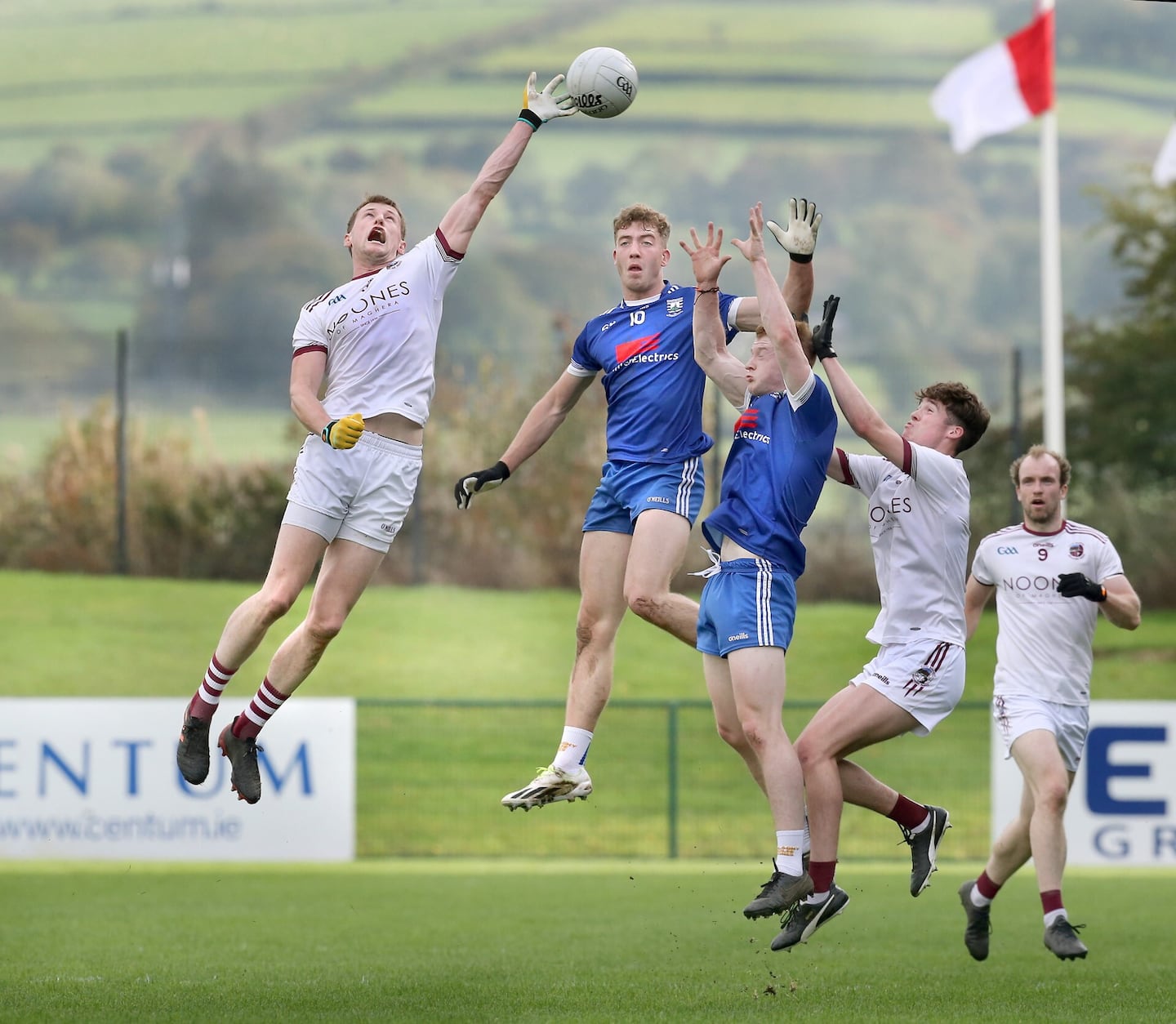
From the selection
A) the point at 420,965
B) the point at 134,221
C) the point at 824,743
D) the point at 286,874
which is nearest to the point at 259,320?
the point at 134,221

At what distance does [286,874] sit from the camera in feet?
54.7

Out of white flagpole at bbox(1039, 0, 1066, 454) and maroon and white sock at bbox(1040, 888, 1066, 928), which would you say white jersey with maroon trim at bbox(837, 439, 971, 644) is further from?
white flagpole at bbox(1039, 0, 1066, 454)

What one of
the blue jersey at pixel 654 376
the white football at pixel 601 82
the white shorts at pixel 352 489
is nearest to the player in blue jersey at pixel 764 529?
the blue jersey at pixel 654 376

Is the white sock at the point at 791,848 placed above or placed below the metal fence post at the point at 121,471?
below

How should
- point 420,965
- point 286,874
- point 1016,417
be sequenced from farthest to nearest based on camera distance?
point 1016,417 < point 286,874 < point 420,965

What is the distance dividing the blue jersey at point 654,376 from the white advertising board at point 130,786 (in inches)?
344

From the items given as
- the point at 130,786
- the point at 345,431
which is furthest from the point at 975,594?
the point at 130,786

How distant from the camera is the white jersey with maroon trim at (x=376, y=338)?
337 inches

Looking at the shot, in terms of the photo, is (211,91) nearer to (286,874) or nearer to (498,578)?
(498,578)

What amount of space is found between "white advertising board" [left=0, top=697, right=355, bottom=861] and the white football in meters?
9.32

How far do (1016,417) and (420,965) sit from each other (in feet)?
59.4

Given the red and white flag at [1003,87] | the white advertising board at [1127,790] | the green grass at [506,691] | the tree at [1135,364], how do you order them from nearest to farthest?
the white advertising board at [1127,790] < the red and white flag at [1003,87] < the green grass at [506,691] < the tree at [1135,364]

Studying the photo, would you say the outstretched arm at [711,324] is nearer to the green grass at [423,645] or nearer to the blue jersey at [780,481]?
the blue jersey at [780,481]

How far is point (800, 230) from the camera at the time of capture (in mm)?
7914
